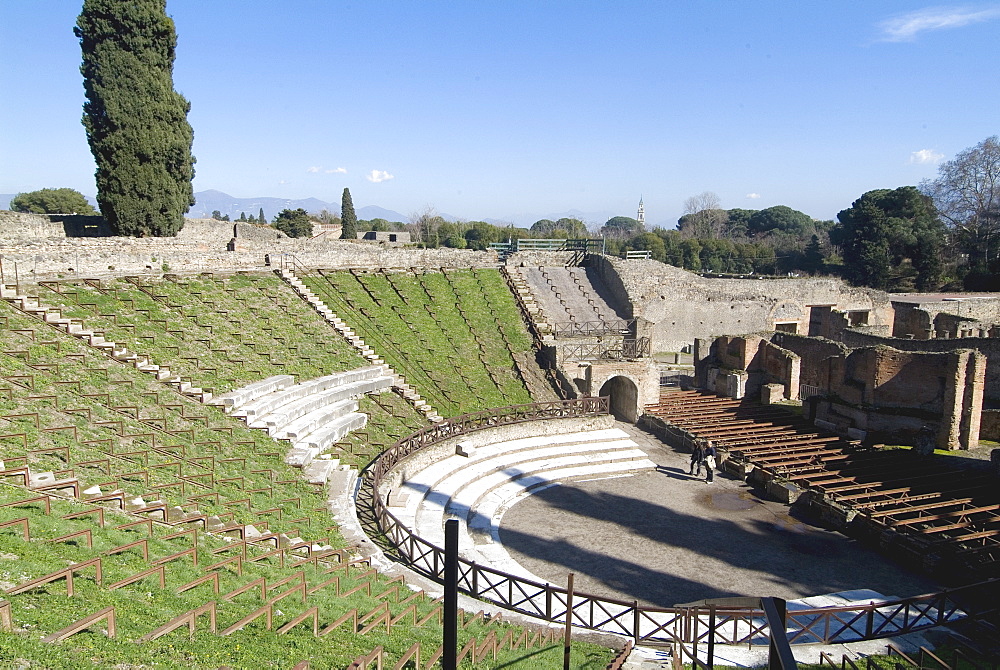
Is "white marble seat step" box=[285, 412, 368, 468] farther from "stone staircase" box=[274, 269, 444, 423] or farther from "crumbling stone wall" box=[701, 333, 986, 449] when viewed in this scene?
"crumbling stone wall" box=[701, 333, 986, 449]

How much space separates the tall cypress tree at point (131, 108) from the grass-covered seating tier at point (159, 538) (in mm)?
13126

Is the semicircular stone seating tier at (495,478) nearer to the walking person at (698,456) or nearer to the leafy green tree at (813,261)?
the walking person at (698,456)

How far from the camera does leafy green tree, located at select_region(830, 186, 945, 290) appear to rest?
177 ft

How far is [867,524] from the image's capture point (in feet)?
54.5

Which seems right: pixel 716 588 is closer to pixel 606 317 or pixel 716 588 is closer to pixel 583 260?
pixel 606 317

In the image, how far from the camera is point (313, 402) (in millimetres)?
19688

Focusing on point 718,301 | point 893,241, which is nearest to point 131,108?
point 718,301

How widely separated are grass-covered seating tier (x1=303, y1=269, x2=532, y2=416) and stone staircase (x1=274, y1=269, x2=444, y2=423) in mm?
377

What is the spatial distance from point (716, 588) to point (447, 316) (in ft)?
59.4

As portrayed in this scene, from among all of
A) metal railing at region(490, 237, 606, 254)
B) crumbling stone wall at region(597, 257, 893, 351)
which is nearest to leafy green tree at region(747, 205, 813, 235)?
crumbling stone wall at region(597, 257, 893, 351)

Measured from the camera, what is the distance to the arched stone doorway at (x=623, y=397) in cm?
2625

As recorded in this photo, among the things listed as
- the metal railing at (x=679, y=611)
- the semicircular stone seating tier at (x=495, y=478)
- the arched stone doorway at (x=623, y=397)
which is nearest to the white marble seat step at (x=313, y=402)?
the metal railing at (x=679, y=611)

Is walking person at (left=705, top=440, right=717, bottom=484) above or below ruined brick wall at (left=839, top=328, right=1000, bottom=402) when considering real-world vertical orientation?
below

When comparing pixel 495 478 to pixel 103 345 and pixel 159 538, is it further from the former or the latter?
pixel 103 345
